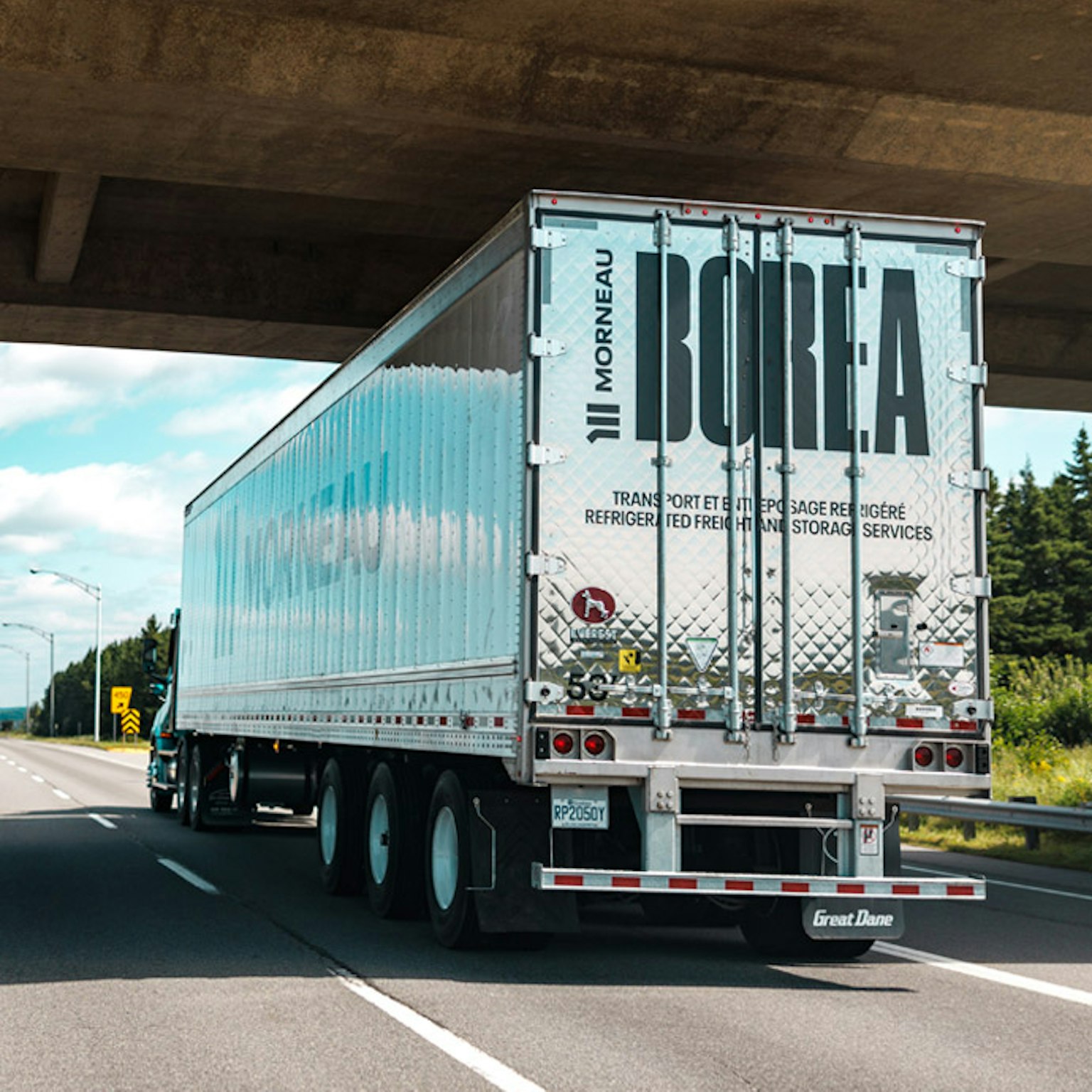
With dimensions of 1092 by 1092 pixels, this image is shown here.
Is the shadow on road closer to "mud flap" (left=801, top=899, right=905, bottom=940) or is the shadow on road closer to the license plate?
"mud flap" (left=801, top=899, right=905, bottom=940)

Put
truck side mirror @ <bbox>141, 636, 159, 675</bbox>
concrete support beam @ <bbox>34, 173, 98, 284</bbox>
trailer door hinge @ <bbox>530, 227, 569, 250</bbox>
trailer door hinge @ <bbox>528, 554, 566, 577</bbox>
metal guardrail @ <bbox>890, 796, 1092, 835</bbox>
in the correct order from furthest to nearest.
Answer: truck side mirror @ <bbox>141, 636, 159, 675</bbox> → metal guardrail @ <bbox>890, 796, 1092, 835</bbox> → concrete support beam @ <bbox>34, 173, 98, 284</bbox> → trailer door hinge @ <bbox>530, 227, 569, 250</bbox> → trailer door hinge @ <bbox>528, 554, 566, 577</bbox>

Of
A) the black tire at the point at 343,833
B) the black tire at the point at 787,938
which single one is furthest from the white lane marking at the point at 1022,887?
the black tire at the point at 343,833

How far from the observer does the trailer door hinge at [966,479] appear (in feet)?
34.9

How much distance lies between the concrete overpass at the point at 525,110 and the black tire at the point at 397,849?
4907mm

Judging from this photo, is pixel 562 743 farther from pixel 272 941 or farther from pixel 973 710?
pixel 272 941

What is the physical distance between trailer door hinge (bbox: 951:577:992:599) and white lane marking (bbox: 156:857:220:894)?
707 centimetres

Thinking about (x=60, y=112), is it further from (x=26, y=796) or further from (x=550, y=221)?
(x=26, y=796)

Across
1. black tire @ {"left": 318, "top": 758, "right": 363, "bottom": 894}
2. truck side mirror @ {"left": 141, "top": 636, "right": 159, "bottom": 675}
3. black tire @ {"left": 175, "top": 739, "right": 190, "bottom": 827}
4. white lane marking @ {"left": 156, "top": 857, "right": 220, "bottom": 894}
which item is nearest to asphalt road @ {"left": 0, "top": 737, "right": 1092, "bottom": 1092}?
white lane marking @ {"left": 156, "top": 857, "right": 220, "bottom": 894}

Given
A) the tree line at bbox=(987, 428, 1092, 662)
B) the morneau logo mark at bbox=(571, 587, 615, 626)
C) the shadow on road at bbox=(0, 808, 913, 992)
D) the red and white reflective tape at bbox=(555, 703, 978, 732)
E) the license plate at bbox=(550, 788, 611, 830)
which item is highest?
the tree line at bbox=(987, 428, 1092, 662)

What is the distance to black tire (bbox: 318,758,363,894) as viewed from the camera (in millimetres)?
14047

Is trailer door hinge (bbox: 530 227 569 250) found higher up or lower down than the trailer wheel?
higher up

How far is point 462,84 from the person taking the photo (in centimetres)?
1249

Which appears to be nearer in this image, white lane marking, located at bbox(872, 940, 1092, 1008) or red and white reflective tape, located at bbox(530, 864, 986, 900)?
red and white reflective tape, located at bbox(530, 864, 986, 900)

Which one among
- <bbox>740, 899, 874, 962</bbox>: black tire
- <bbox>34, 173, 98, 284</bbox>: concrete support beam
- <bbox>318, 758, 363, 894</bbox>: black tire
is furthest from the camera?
<bbox>34, 173, 98, 284</bbox>: concrete support beam
